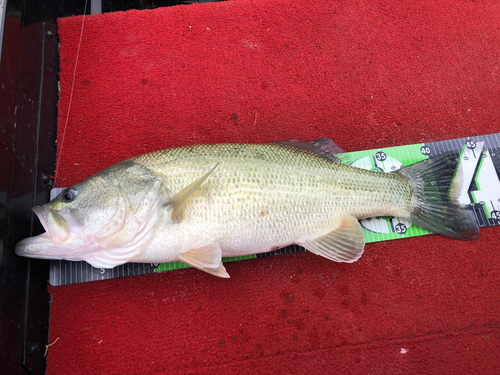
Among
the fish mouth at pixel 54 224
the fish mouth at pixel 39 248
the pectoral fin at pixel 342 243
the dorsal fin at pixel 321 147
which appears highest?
the dorsal fin at pixel 321 147

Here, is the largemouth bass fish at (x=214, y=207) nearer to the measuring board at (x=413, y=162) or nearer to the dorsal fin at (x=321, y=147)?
the dorsal fin at (x=321, y=147)

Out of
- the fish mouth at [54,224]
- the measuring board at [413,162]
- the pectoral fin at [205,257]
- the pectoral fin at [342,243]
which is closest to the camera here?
the fish mouth at [54,224]

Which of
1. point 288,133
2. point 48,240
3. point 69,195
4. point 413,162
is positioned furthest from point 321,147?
point 48,240

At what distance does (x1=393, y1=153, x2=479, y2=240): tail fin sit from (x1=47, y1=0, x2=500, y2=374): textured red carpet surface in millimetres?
147

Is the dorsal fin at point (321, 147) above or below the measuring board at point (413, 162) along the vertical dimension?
above

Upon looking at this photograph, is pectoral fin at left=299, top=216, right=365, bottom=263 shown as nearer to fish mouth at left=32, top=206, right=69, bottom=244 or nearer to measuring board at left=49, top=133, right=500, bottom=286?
measuring board at left=49, top=133, right=500, bottom=286

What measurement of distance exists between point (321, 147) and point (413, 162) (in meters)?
0.78

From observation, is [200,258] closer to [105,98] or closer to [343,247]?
[343,247]

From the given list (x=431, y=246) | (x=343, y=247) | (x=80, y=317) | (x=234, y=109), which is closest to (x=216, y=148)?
(x=234, y=109)

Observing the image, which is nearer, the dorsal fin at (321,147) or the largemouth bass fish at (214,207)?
the largemouth bass fish at (214,207)

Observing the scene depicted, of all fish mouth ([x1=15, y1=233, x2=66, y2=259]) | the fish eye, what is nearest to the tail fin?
the fish eye

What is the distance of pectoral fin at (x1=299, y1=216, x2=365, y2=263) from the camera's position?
193 centimetres

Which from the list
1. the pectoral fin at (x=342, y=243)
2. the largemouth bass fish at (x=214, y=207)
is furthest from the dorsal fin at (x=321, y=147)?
the pectoral fin at (x=342, y=243)

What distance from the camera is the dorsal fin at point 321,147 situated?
→ 2.07 metres
